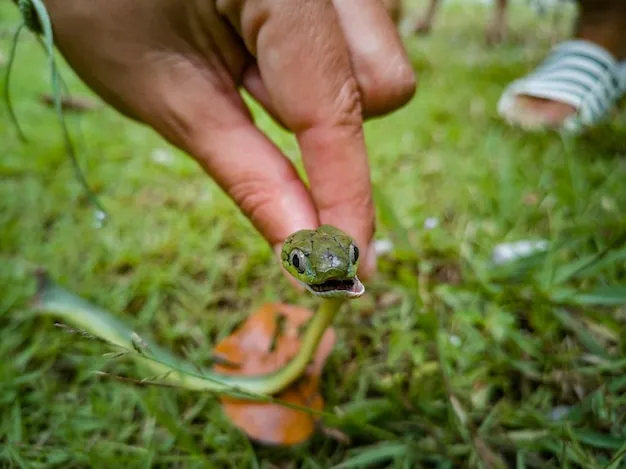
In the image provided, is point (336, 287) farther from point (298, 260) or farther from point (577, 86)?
point (577, 86)

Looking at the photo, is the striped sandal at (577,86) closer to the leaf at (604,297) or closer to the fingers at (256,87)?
the leaf at (604,297)

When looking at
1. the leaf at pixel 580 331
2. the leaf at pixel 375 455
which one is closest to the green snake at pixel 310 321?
the leaf at pixel 375 455

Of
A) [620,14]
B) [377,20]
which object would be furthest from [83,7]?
[620,14]

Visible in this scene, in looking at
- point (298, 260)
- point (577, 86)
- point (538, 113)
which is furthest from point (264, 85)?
point (577, 86)

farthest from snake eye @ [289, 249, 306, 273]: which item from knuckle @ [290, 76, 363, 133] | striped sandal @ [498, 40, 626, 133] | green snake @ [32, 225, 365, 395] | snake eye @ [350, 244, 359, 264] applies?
striped sandal @ [498, 40, 626, 133]

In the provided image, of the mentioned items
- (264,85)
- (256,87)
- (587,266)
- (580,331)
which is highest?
(264,85)

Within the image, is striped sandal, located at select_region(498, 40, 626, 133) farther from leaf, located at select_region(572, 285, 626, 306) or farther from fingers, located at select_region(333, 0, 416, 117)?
fingers, located at select_region(333, 0, 416, 117)

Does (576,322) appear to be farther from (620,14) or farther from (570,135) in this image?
(620,14)

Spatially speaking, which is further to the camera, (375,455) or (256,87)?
(256,87)
